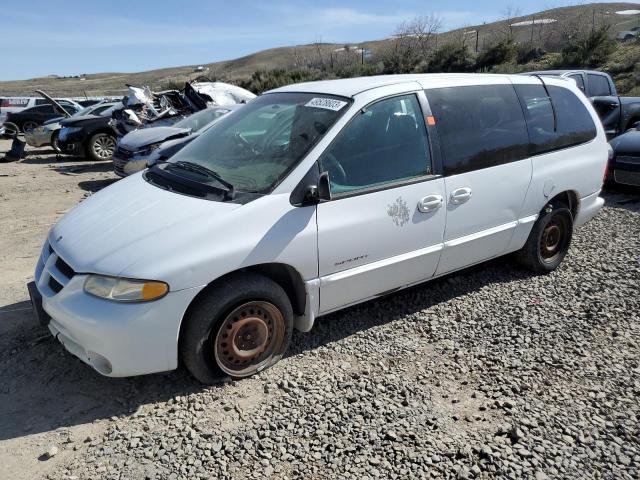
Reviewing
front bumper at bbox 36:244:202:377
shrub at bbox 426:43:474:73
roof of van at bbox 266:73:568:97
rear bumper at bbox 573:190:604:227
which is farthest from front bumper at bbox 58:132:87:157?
shrub at bbox 426:43:474:73

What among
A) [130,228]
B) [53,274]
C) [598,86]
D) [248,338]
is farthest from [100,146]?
[598,86]

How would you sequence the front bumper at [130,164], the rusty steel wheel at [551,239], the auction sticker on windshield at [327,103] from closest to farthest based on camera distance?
the auction sticker on windshield at [327,103] < the rusty steel wheel at [551,239] < the front bumper at [130,164]

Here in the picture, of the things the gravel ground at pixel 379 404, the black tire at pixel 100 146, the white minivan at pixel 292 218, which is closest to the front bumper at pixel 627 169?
the white minivan at pixel 292 218

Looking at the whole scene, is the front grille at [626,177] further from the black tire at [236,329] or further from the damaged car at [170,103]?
the damaged car at [170,103]

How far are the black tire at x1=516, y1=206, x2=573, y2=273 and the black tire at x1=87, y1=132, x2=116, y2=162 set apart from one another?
35.6 ft

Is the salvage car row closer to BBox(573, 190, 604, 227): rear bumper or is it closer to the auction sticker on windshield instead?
BBox(573, 190, 604, 227): rear bumper

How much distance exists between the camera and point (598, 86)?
10891 millimetres

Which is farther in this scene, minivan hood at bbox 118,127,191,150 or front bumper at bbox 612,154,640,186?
minivan hood at bbox 118,127,191,150

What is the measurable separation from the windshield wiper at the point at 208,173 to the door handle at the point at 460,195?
5.47 ft

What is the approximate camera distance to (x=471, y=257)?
13.8 ft

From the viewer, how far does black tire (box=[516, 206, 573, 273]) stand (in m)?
4.70

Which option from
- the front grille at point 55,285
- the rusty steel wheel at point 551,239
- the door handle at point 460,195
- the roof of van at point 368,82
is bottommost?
the rusty steel wheel at point 551,239

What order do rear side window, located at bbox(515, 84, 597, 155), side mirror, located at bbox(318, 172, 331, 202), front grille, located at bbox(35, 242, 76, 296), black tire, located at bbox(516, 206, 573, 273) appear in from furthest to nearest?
black tire, located at bbox(516, 206, 573, 273) → rear side window, located at bbox(515, 84, 597, 155) → side mirror, located at bbox(318, 172, 331, 202) → front grille, located at bbox(35, 242, 76, 296)

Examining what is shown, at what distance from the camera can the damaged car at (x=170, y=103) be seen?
1074cm
